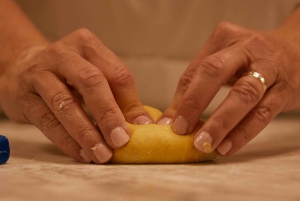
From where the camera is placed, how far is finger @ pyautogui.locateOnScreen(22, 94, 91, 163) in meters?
0.75

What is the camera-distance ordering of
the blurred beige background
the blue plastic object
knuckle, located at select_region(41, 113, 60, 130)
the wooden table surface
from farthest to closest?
the blurred beige background
knuckle, located at select_region(41, 113, 60, 130)
the blue plastic object
the wooden table surface

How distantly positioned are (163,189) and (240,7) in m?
0.90

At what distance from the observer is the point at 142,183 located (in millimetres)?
546

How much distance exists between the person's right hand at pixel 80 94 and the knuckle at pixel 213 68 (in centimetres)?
18

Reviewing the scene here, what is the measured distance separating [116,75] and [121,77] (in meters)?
0.01

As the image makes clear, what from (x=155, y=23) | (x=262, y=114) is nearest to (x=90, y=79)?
(x=262, y=114)

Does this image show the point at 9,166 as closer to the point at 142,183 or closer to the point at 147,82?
the point at 142,183

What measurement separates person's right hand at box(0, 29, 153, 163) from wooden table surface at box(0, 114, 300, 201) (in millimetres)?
48

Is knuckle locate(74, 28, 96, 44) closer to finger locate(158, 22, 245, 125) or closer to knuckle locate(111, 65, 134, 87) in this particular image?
knuckle locate(111, 65, 134, 87)

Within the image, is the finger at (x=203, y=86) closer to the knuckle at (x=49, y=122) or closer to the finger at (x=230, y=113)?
the finger at (x=230, y=113)

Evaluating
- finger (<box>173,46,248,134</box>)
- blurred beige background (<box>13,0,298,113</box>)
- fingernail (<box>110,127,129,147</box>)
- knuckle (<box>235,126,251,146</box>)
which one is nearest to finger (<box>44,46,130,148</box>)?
fingernail (<box>110,127,129,147</box>)

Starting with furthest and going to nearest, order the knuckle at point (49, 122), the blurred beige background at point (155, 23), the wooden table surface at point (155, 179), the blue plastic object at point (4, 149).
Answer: the blurred beige background at point (155, 23)
the knuckle at point (49, 122)
the blue plastic object at point (4, 149)
the wooden table surface at point (155, 179)

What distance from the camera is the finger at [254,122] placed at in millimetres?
734

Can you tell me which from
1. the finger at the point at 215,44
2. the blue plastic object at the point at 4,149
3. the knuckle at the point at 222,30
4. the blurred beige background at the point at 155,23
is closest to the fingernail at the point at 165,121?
the finger at the point at 215,44
